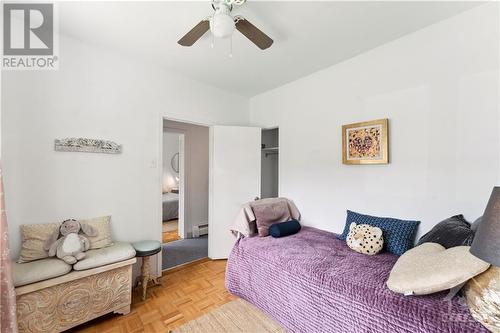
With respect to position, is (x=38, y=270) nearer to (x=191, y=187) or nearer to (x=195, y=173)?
(x=191, y=187)

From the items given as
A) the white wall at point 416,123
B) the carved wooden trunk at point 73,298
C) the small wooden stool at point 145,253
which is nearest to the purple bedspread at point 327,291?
the white wall at point 416,123

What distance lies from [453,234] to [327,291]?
917 millimetres

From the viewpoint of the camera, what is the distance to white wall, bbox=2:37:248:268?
1759 mm

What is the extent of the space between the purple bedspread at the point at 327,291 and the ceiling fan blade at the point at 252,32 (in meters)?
1.82

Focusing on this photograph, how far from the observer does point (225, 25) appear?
4.31 ft

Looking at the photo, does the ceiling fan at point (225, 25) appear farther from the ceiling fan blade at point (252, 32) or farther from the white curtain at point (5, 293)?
the white curtain at point (5, 293)

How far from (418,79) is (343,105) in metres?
0.71

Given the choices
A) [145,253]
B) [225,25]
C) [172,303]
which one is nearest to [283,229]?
[172,303]

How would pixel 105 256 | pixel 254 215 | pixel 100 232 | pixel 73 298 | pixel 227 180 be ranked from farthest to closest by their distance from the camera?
pixel 227 180 → pixel 254 215 → pixel 100 232 → pixel 105 256 → pixel 73 298

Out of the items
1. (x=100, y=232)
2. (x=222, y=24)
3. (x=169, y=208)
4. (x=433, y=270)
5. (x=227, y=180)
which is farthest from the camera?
(x=169, y=208)

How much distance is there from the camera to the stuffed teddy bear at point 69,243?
172cm

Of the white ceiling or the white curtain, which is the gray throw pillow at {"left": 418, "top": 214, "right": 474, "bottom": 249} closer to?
the white ceiling

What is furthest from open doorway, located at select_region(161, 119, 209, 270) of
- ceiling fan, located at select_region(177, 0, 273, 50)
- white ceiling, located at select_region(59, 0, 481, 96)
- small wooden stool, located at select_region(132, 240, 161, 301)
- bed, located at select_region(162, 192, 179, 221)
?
ceiling fan, located at select_region(177, 0, 273, 50)

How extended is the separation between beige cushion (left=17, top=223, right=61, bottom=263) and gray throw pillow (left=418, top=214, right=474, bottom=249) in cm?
305
